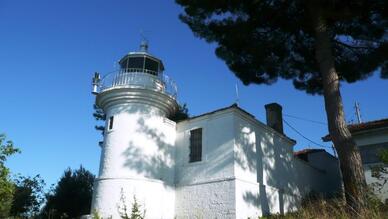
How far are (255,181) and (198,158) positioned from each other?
108 inches

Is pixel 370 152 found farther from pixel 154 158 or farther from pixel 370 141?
pixel 154 158

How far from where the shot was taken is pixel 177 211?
15938 mm

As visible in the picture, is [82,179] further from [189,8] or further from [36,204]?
[189,8]

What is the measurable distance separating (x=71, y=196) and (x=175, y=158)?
9.62m

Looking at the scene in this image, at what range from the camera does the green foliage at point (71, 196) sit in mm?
22375

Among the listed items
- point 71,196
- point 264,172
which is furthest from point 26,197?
point 264,172

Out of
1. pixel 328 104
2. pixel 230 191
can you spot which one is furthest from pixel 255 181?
pixel 328 104

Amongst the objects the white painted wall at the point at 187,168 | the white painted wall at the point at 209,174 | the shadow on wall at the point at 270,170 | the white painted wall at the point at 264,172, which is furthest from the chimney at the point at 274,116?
the white painted wall at the point at 209,174

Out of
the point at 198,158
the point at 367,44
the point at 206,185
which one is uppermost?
the point at 367,44

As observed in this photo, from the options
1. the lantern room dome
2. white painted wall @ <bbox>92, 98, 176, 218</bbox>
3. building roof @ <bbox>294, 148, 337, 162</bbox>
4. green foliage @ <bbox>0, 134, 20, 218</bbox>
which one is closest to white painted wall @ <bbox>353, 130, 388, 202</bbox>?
building roof @ <bbox>294, 148, 337, 162</bbox>

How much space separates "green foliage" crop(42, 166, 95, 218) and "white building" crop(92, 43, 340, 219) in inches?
325

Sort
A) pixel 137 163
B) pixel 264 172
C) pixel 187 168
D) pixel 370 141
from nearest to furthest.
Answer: pixel 137 163, pixel 187 168, pixel 264 172, pixel 370 141

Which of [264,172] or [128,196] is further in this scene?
[264,172]

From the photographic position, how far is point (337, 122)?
491 inches
